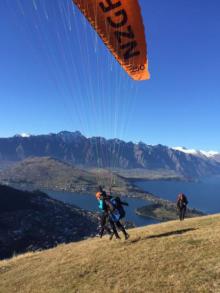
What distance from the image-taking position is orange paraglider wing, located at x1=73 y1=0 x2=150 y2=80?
1734 centimetres

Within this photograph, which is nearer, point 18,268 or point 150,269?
point 150,269

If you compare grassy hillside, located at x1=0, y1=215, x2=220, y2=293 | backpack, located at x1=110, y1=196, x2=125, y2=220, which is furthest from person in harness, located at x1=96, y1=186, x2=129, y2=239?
grassy hillside, located at x1=0, y1=215, x2=220, y2=293

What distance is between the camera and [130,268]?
15336mm

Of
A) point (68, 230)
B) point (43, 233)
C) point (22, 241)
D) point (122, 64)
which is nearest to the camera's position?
point (122, 64)

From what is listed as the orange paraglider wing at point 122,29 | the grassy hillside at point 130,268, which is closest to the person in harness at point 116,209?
the grassy hillside at point 130,268

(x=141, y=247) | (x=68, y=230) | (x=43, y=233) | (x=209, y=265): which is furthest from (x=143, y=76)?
(x=68, y=230)

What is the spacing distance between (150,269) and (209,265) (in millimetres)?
2161

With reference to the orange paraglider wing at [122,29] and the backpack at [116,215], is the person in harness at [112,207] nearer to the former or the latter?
the backpack at [116,215]

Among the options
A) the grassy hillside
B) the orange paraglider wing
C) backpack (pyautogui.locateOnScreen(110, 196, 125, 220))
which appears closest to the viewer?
the grassy hillside

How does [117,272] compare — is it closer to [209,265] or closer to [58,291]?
[58,291]

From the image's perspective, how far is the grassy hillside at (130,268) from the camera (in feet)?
43.7

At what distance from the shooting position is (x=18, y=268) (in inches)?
807

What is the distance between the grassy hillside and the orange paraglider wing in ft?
25.7

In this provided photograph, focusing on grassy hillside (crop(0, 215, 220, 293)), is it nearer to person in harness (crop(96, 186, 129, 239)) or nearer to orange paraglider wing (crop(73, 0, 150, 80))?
person in harness (crop(96, 186, 129, 239))
